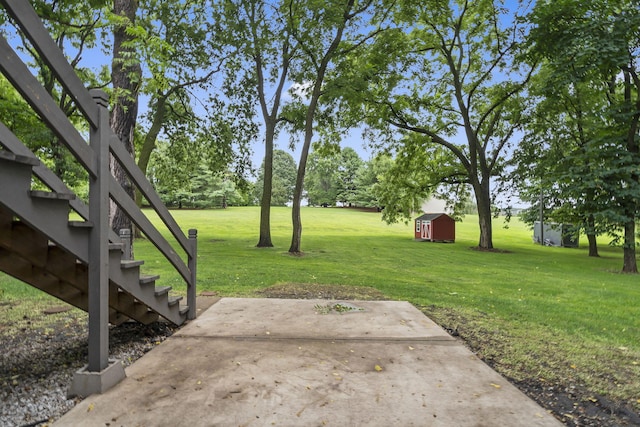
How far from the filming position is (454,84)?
19359mm

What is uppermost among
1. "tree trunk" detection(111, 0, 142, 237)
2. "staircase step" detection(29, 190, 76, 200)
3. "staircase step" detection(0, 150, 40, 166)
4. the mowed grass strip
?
"tree trunk" detection(111, 0, 142, 237)

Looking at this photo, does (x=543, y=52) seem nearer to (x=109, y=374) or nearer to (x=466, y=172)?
(x=466, y=172)

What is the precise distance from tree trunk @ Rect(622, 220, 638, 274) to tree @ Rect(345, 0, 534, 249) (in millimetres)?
6693

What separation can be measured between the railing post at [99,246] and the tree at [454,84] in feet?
50.2

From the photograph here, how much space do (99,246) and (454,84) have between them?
1987 cm

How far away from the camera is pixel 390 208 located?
24.1 m

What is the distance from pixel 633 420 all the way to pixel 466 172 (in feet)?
68.1

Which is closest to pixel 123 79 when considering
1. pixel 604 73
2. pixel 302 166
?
pixel 302 166

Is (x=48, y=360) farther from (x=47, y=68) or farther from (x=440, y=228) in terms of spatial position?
(x=440, y=228)

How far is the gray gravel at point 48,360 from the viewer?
93.7 inches

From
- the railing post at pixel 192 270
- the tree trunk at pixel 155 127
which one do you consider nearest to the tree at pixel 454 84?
the tree trunk at pixel 155 127

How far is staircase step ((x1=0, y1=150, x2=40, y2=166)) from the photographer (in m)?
1.94

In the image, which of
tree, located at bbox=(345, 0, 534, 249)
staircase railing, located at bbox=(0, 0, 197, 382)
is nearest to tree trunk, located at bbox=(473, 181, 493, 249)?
tree, located at bbox=(345, 0, 534, 249)

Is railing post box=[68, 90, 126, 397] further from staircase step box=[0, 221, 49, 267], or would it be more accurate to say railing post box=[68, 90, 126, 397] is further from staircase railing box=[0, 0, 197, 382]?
staircase step box=[0, 221, 49, 267]
